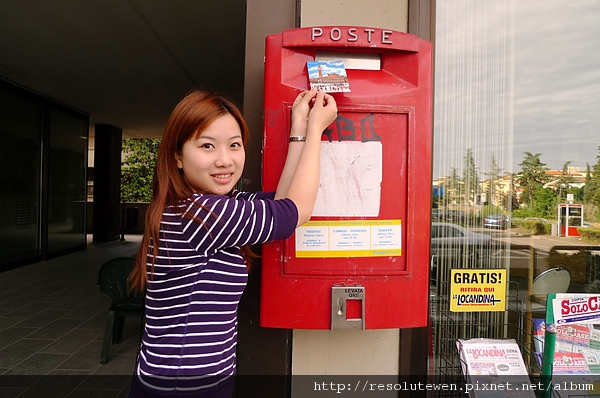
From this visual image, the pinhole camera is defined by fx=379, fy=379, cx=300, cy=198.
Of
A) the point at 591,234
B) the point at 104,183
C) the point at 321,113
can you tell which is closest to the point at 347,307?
the point at 321,113

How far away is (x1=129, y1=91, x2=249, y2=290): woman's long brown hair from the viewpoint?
1194 mm

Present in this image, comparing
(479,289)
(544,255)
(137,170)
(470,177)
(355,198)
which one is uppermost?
(137,170)

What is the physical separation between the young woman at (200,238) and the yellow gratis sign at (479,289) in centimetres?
107

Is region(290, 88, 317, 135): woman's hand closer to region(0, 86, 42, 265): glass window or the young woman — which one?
the young woman

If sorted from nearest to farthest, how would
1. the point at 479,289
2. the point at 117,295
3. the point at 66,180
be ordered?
1. the point at 479,289
2. the point at 117,295
3. the point at 66,180

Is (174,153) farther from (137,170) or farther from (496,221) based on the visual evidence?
(137,170)

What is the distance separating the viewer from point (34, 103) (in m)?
7.45

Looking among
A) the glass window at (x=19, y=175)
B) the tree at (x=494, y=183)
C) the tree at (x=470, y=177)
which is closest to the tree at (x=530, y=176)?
the tree at (x=494, y=183)

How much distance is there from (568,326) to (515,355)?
0.35 metres

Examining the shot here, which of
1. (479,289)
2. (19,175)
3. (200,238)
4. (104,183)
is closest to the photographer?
(200,238)

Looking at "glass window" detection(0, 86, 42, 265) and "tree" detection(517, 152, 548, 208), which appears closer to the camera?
"tree" detection(517, 152, 548, 208)

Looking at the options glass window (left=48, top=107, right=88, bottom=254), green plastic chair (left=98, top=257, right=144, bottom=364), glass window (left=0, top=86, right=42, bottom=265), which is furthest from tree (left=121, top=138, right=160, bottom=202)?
green plastic chair (left=98, top=257, right=144, bottom=364)

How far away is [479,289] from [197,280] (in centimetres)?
142

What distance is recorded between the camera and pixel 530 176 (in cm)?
198
